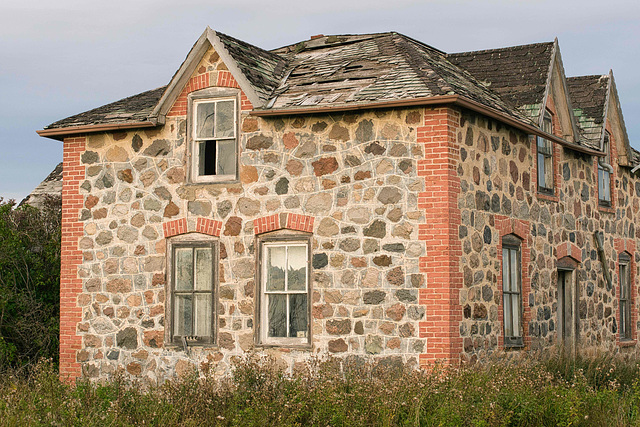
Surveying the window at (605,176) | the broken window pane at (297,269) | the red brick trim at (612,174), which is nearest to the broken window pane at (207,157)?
the broken window pane at (297,269)

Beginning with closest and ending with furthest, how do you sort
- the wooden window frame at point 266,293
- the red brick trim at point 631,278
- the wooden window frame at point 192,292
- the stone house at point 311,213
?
the stone house at point 311,213 → the wooden window frame at point 266,293 → the wooden window frame at point 192,292 → the red brick trim at point 631,278

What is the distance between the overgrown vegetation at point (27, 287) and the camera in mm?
17984

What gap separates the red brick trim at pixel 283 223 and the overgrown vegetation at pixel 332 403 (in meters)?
2.90

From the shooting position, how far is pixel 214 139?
15.9 m

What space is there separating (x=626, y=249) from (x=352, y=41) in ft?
29.5

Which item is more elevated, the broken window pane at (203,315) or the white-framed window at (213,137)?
the white-framed window at (213,137)

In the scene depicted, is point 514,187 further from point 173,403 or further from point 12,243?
point 12,243

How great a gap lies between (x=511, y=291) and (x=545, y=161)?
3249mm

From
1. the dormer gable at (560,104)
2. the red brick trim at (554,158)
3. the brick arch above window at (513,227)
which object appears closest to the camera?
the brick arch above window at (513,227)

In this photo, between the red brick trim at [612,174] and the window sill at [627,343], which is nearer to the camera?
the red brick trim at [612,174]

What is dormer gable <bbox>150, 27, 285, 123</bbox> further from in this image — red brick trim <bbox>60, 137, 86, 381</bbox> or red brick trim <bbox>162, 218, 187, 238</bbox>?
red brick trim <bbox>60, 137, 86, 381</bbox>

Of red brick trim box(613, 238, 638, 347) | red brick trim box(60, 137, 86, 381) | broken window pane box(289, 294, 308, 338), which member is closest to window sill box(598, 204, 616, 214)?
red brick trim box(613, 238, 638, 347)

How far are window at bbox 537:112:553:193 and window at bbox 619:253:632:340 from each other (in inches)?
190

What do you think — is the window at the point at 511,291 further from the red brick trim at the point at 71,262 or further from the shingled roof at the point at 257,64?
the red brick trim at the point at 71,262
